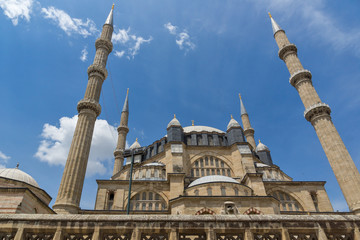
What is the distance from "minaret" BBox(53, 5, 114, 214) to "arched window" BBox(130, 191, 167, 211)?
24.0 feet

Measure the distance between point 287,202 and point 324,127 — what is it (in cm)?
911

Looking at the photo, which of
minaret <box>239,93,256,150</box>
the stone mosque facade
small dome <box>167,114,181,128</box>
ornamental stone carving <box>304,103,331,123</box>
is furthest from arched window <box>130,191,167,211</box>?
minaret <box>239,93,256,150</box>

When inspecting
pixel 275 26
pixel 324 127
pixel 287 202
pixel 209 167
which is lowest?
pixel 287 202

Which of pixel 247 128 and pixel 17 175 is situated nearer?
pixel 17 175

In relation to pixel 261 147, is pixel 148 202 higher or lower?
lower

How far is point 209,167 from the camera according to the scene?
28031 mm

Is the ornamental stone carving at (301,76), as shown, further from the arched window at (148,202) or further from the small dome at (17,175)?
the small dome at (17,175)

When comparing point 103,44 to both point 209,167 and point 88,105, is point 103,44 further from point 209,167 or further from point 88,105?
point 209,167

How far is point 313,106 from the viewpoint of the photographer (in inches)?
889

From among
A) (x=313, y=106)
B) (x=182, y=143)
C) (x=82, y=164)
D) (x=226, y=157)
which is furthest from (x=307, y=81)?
(x=82, y=164)

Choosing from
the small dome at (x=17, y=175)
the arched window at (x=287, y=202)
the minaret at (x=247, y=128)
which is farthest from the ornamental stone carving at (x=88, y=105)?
the minaret at (x=247, y=128)

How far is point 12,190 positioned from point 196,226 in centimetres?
1196

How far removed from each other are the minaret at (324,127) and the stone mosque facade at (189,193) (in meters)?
0.08

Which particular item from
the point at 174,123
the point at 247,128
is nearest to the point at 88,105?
the point at 174,123
